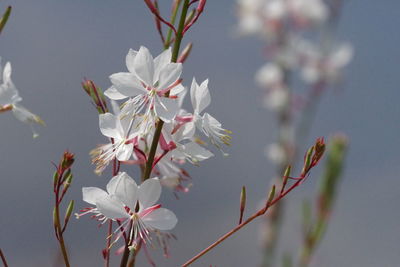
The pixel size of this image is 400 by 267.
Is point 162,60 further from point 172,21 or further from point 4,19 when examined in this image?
point 4,19

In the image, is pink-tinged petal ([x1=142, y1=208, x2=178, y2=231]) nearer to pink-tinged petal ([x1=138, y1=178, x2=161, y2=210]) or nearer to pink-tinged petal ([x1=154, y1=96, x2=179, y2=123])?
pink-tinged petal ([x1=138, y1=178, x2=161, y2=210])

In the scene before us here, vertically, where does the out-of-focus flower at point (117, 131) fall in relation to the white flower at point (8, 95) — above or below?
below

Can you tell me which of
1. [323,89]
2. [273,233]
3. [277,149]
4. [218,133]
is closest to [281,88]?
[323,89]

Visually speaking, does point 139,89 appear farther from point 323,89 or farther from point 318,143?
point 323,89

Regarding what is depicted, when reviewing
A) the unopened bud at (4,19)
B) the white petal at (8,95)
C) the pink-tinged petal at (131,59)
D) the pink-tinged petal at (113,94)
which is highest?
the unopened bud at (4,19)

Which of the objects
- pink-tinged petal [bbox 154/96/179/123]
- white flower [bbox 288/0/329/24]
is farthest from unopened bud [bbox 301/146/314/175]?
white flower [bbox 288/0/329/24]

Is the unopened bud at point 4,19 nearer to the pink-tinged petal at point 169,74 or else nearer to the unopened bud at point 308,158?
the pink-tinged petal at point 169,74

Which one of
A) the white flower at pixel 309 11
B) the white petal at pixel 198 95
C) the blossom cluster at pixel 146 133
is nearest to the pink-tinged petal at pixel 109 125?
the blossom cluster at pixel 146 133
